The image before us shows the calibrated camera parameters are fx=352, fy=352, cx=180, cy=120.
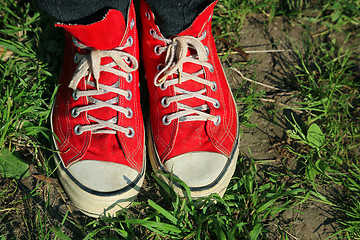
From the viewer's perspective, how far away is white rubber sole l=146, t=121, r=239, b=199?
5.39ft

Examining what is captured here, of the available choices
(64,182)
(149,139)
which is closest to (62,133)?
(64,182)

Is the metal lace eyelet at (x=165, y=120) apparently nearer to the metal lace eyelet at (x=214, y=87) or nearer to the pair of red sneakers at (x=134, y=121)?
the pair of red sneakers at (x=134, y=121)

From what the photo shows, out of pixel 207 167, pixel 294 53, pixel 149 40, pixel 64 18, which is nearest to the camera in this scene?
pixel 64 18

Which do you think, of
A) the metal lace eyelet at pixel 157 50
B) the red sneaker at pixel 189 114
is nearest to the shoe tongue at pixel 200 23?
the red sneaker at pixel 189 114

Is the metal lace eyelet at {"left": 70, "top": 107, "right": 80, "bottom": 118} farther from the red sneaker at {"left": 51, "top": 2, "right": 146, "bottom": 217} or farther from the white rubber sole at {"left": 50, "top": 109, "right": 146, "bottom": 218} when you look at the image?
the white rubber sole at {"left": 50, "top": 109, "right": 146, "bottom": 218}

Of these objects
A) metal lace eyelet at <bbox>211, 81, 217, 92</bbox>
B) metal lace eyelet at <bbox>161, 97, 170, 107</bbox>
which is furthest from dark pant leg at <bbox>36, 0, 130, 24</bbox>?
metal lace eyelet at <bbox>211, 81, 217, 92</bbox>

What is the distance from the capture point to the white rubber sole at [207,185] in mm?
1643

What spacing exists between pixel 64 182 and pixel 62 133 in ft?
0.77

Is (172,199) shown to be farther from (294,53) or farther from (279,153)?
(294,53)

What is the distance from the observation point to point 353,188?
186cm

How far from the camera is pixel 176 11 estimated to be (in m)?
1.52

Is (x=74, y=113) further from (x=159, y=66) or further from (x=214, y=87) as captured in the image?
(x=214, y=87)

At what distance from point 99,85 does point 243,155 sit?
855 mm

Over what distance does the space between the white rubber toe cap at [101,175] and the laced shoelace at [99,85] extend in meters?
0.15
